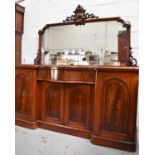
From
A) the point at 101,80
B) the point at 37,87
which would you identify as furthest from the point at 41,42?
the point at 101,80

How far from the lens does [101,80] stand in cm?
212

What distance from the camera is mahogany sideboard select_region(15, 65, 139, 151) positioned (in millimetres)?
2004

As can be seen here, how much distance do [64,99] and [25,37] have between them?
1.67m

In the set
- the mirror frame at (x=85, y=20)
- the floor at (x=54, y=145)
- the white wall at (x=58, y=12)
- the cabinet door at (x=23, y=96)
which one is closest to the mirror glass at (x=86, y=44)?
the mirror frame at (x=85, y=20)

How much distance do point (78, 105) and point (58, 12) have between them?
170cm

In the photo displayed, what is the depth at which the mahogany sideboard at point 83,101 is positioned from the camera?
2.00 m

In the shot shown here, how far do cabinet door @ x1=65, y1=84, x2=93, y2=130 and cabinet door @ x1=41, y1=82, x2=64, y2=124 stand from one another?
0.10 meters

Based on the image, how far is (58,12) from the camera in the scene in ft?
9.91

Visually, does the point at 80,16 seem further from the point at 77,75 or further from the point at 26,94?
the point at 26,94

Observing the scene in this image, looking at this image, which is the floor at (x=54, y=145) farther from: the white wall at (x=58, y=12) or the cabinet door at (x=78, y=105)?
the white wall at (x=58, y=12)

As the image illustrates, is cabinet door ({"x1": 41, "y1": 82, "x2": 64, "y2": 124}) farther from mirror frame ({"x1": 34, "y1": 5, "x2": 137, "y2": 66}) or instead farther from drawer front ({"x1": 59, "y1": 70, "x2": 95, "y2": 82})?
mirror frame ({"x1": 34, "y1": 5, "x2": 137, "y2": 66})

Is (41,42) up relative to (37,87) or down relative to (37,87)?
up

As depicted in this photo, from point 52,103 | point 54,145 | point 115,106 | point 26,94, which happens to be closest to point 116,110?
point 115,106
